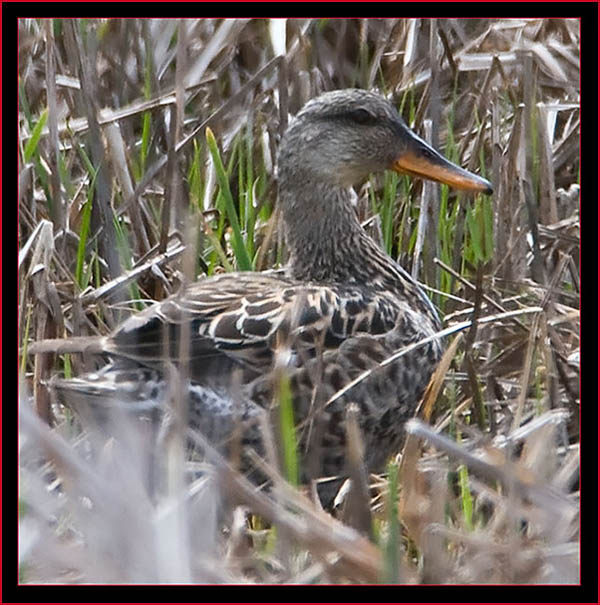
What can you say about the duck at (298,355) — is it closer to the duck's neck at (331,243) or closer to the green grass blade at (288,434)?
the duck's neck at (331,243)

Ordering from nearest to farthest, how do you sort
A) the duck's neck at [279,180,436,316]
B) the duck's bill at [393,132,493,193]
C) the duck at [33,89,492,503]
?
the duck at [33,89,492,503]
the duck's bill at [393,132,493,193]
the duck's neck at [279,180,436,316]

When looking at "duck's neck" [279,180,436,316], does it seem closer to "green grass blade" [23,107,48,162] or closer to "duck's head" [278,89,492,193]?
"duck's head" [278,89,492,193]

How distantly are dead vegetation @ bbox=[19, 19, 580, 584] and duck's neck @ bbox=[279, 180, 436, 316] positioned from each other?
0.13m

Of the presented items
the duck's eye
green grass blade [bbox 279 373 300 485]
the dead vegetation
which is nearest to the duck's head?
the duck's eye

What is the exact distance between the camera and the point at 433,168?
12.6 feet


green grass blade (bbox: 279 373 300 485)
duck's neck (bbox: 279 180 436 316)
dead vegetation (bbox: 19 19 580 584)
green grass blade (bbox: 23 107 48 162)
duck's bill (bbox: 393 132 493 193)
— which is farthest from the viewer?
duck's neck (bbox: 279 180 436 316)

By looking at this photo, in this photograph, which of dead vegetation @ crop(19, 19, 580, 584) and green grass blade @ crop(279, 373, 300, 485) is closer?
dead vegetation @ crop(19, 19, 580, 584)

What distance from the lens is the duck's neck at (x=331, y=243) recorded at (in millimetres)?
3854

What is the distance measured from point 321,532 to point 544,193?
2212mm

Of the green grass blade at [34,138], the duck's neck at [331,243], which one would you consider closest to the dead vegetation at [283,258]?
the green grass blade at [34,138]

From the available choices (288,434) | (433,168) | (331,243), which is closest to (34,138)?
(331,243)

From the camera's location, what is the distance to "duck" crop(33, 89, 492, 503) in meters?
3.22

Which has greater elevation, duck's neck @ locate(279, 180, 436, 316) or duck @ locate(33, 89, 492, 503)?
duck's neck @ locate(279, 180, 436, 316)

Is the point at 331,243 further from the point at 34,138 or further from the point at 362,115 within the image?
the point at 34,138
